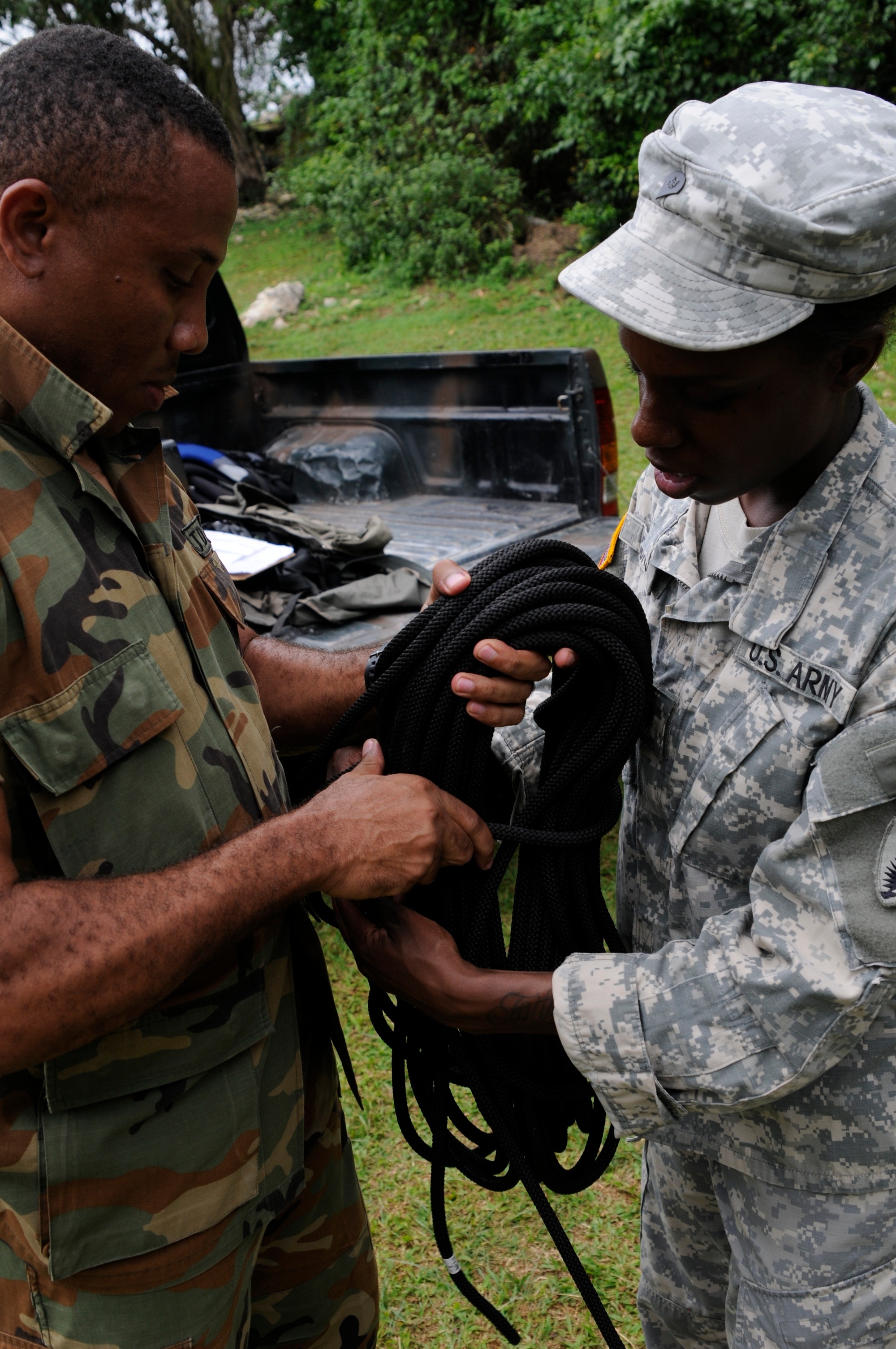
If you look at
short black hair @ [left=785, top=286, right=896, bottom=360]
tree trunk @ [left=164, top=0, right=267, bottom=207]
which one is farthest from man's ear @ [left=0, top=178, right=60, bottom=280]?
tree trunk @ [left=164, top=0, right=267, bottom=207]

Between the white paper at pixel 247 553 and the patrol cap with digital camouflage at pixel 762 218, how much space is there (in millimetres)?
2497

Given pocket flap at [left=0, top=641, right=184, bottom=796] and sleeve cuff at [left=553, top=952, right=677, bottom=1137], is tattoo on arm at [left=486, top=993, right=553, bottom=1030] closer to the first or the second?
sleeve cuff at [left=553, top=952, right=677, bottom=1137]

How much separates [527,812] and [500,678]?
219 millimetres

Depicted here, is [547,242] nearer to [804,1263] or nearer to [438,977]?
[438,977]

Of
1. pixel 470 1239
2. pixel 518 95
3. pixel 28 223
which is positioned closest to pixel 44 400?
pixel 28 223

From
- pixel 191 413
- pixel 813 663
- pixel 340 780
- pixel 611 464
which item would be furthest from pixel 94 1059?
pixel 191 413

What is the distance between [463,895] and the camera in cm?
154

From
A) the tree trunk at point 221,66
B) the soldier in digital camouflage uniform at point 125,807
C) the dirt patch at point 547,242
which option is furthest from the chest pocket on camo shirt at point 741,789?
the tree trunk at point 221,66

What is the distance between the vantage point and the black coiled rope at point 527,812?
1.40 metres

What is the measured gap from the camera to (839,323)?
1.12m

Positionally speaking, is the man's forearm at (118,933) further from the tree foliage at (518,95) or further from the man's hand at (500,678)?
the tree foliage at (518,95)

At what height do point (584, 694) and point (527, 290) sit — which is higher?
point (584, 694)

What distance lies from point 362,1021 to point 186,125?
249 centimetres

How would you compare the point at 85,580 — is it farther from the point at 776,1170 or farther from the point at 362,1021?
the point at 362,1021
